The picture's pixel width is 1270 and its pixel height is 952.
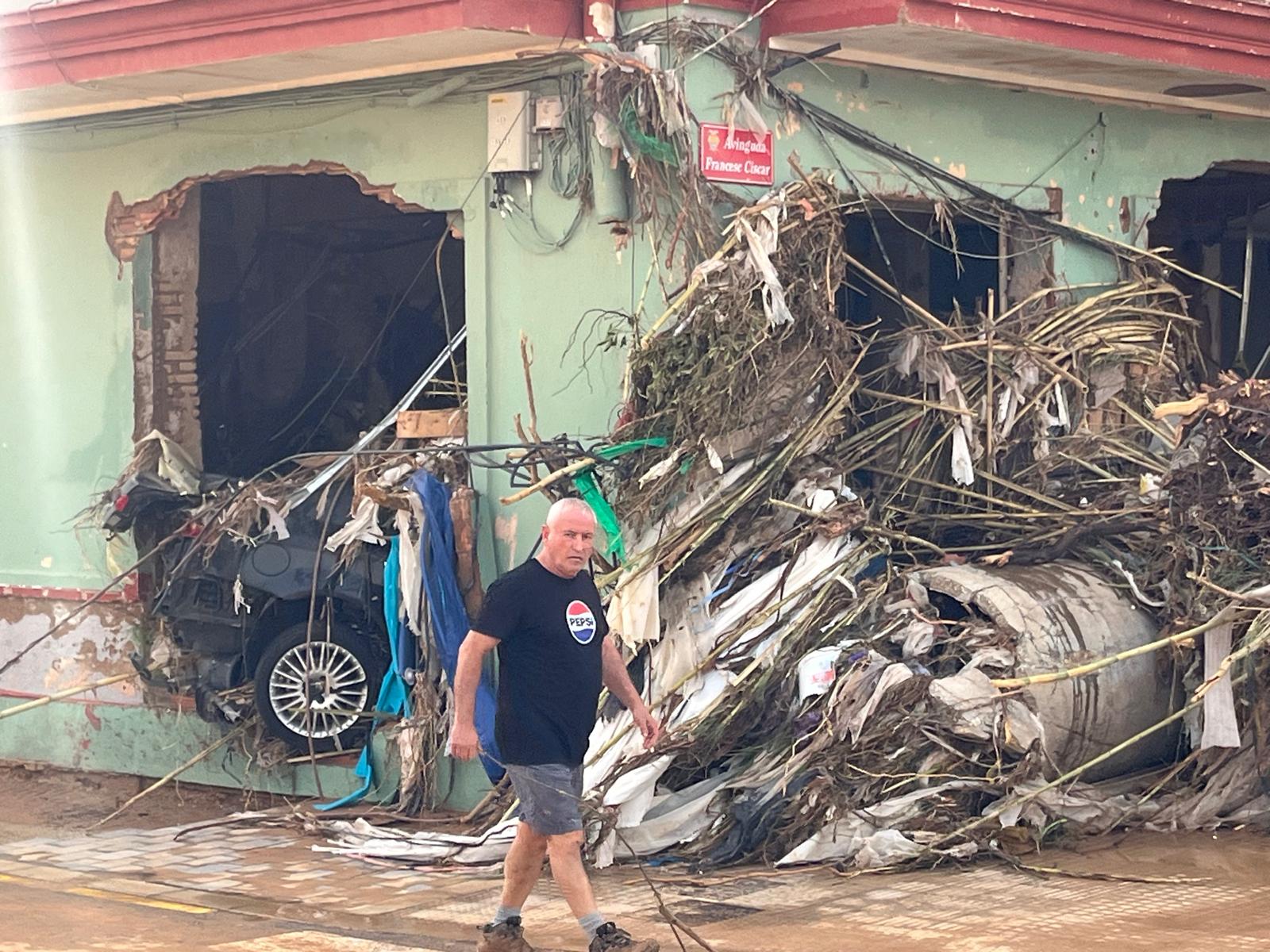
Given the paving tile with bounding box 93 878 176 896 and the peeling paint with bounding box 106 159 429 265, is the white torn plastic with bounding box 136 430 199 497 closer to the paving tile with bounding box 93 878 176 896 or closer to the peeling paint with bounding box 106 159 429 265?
the peeling paint with bounding box 106 159 429 265

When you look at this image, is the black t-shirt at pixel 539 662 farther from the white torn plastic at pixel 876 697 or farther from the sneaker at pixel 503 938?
the white torn plastic at pixel 876 697

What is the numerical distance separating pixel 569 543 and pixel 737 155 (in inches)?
120

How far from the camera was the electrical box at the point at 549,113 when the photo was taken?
9453mm

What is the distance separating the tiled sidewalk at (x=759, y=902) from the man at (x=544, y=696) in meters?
0.49

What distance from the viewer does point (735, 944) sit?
7102 mm

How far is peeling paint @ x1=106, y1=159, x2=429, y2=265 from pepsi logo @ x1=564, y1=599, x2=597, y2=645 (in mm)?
4256

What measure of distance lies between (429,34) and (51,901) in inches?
162

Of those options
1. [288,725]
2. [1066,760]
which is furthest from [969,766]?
[288,725]

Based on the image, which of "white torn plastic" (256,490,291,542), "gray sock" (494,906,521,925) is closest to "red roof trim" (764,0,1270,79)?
"white torn plastic" (256,490,291,542)

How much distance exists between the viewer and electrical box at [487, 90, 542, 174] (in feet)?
31.3

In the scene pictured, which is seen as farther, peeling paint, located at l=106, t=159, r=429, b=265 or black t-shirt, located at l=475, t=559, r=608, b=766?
peeling paint, located at l=106, t=159, r=429, b=265

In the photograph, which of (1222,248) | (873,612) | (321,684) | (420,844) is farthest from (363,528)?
(1222,248)

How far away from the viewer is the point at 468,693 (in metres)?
6.81

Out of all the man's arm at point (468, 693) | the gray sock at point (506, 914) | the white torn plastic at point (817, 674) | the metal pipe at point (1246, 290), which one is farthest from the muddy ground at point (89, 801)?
the metal pipe at point (1246, 290)
